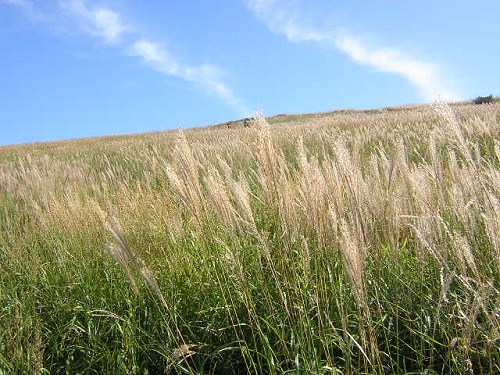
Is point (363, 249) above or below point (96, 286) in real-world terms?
above

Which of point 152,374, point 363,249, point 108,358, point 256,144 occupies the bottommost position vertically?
point 152,374

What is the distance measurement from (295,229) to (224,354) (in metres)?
0.74

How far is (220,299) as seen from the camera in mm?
2463

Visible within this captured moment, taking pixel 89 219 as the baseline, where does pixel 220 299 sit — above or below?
below

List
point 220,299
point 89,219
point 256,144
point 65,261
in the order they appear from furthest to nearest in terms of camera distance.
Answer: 1. point 89,219
2. point 65,261
3. point 220,299
4. point 256,144

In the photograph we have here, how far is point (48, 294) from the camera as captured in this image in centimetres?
302

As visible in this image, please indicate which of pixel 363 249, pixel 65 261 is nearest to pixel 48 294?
pixel 65 261

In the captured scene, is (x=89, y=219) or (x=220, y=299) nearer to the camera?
(x=220, y=299)

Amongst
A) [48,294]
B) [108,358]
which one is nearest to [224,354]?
[108,358]

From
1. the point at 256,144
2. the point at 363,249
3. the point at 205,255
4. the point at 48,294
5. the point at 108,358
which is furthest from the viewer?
the point at 48,294

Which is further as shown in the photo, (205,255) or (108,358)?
(205,255)

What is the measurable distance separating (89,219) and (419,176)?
3.11 m

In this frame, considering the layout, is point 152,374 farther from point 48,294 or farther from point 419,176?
point 419,176

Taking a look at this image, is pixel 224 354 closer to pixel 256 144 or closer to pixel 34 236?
pixel 256 144
